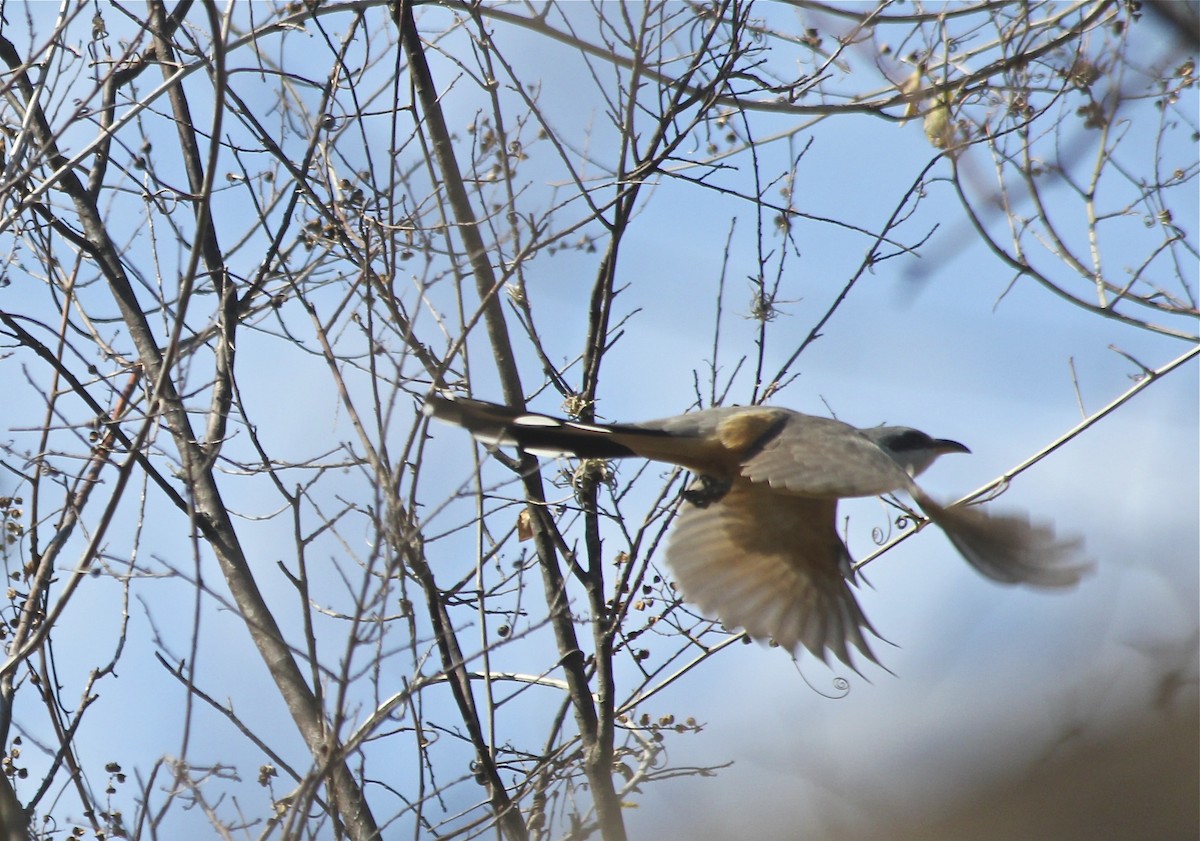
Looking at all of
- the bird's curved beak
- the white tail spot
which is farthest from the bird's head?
the white tail spot

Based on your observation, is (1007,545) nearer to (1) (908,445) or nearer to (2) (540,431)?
(1) (908,445)

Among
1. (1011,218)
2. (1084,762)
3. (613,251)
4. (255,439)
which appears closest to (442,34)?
(613,251)

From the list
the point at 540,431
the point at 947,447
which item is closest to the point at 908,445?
the point at 947,447

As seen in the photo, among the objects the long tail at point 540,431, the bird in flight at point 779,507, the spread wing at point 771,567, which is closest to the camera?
the bird in flight at point 779,507

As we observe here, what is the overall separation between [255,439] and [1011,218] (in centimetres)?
289

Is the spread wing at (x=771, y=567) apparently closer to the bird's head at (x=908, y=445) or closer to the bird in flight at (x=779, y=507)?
the bird in flight at (x=779, y=507)

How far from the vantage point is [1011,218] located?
4711mm

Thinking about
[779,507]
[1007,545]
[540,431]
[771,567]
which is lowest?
[1007,545]

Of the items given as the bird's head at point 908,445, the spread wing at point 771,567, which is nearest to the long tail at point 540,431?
the spread wing at point 771,567

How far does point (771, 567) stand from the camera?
503 cm

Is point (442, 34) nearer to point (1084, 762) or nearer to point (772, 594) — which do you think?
point (772, 594)

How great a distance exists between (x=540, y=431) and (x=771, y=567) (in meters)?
1.22

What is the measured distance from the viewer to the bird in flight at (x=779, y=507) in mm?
3746

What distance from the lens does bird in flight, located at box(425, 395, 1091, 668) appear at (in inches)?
147
